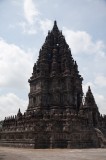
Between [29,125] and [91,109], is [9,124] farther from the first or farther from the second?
[91,109]

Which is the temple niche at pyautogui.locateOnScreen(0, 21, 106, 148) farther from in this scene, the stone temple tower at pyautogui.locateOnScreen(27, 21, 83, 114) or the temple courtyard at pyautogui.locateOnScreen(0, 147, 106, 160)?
the temple courtyard at pyautogui.locateOnScreen(0, 147, 106, 160)

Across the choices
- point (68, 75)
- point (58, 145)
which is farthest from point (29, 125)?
point (68, 75)

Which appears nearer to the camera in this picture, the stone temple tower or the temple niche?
the temple niche

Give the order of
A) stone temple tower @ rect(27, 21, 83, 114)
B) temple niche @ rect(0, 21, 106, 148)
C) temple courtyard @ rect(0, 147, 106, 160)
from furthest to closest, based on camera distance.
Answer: stone temple tower @ rect(27, 21, 83, 114)
temple niche @ rect(0, 21, 106, 148)
temple courtyard @ rect(0, 147, 106, 160)

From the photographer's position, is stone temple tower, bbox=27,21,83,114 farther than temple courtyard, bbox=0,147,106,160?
Yes

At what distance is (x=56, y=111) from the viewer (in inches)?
1977

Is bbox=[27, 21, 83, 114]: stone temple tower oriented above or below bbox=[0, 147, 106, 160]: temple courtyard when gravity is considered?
above

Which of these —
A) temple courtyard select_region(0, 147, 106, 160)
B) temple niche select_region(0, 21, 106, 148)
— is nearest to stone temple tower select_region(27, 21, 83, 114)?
temple niche select_region(0, 21, 106, 148)

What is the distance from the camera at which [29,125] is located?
46.0 meters

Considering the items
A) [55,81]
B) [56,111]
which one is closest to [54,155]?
[56,111]

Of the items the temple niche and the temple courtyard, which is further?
the temple niche

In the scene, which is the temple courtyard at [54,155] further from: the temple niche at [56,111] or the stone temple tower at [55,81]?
the stone temple tower at [55,81]

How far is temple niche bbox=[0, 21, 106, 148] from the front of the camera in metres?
44.0

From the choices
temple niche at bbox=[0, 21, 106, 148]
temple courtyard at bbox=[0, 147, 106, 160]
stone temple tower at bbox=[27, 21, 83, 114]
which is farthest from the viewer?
stone temple tower at bbox=[27, 21, 83, 114]
